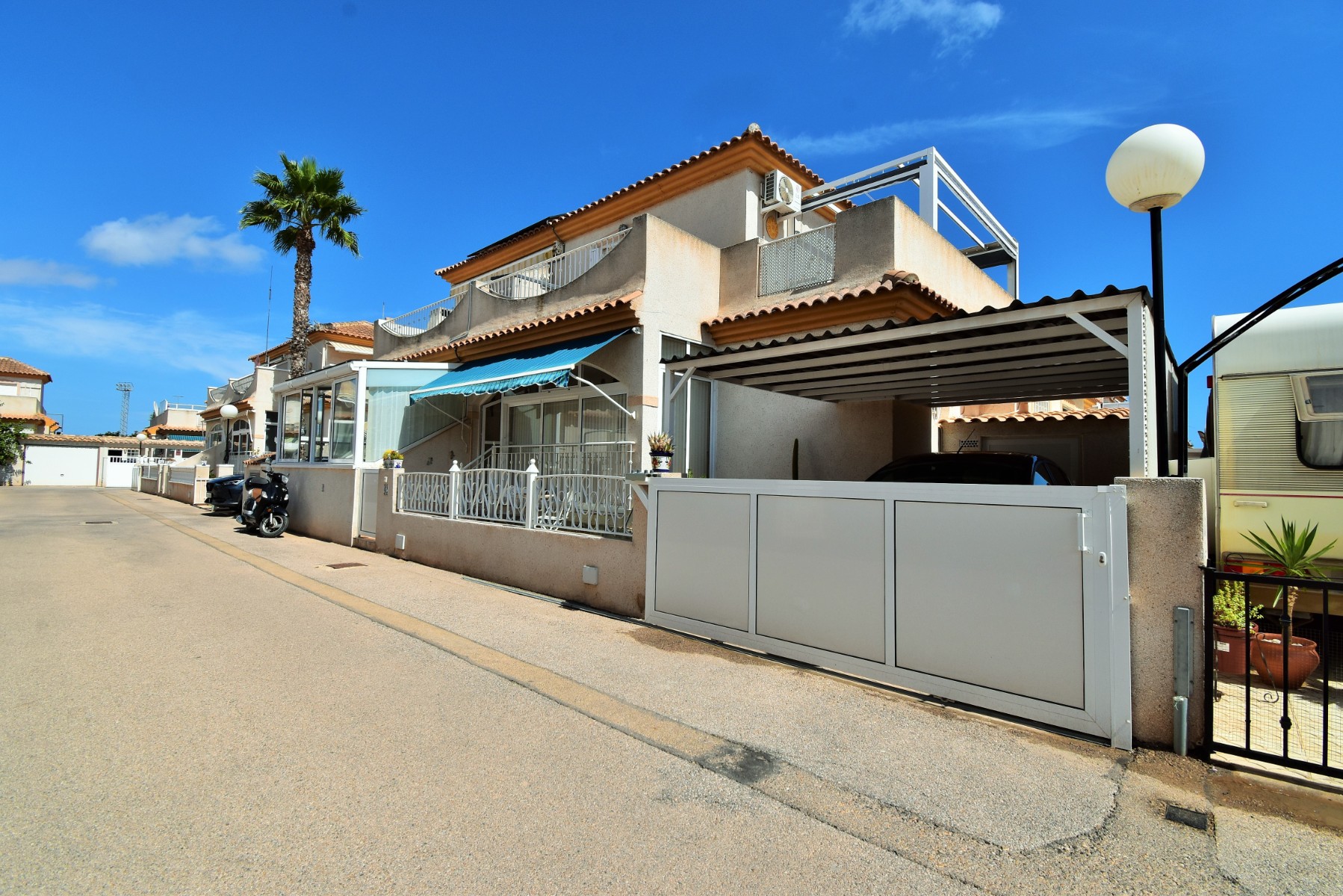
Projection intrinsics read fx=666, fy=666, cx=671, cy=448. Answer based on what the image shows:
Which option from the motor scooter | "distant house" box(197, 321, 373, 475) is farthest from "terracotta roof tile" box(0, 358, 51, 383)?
the motor scooter

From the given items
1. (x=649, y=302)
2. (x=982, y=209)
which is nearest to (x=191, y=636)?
(x=649, y=302)

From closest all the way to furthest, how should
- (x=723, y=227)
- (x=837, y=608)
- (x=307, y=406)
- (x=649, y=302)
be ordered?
1. (x=837, y=608)
2. (x=649, y=302)
3. (x=723, y=227)
4. (x=307, y=406)

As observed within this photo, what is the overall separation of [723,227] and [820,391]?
484 cm

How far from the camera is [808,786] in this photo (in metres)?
3.87

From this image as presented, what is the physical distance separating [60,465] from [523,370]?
56375mm

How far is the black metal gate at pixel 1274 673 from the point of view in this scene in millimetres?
4023

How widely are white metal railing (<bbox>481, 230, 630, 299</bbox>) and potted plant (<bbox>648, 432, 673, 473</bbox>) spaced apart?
577cm

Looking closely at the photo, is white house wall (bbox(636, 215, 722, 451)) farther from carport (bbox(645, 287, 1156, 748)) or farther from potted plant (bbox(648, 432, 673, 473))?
carport (bbox(645, 287, 1156, 748))

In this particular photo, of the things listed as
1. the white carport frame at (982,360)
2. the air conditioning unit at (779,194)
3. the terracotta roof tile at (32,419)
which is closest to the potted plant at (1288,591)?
the white carport frame at (982,360)

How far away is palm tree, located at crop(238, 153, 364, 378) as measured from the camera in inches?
954

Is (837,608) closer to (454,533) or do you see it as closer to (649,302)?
(649,302)

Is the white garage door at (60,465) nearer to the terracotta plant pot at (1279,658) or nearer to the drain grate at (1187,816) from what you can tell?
the drain grate at (1187,816)

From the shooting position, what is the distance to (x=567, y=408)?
13.3 metres

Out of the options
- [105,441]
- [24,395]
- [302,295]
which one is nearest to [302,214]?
[302,295]
